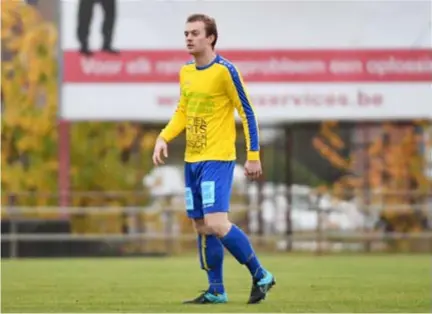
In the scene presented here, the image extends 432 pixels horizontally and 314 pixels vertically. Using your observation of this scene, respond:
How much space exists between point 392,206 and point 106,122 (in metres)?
4.65

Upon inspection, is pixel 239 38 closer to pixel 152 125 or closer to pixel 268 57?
pixel 268 57

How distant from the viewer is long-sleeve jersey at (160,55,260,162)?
340 inches

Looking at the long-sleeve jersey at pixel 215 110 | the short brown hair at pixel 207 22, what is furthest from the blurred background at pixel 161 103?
the short brown hair at pixel 207 22

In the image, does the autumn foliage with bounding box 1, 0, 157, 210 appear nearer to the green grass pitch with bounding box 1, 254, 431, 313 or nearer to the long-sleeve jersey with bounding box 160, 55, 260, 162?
the green grass pitch with bounding box 1, 254, 431, 313

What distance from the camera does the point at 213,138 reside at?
8.65m

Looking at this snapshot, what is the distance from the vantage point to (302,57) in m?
20.3

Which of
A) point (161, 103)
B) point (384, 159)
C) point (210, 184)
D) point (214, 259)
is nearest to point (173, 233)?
point (161, 103)

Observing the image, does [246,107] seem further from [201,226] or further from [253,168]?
[201,226]

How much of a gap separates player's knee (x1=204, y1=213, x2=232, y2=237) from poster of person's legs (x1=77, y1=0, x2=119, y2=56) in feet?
38.6

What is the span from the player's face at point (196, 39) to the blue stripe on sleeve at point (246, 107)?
0.57 ft

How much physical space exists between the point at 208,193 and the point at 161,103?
11.6 m

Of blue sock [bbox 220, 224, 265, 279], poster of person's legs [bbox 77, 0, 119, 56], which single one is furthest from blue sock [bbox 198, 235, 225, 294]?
poster of person's legs [bbox 77, 0, 119, 56]

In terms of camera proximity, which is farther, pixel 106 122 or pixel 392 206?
pixel 106 122

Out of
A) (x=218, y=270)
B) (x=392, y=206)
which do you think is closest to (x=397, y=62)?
(x=392, y=206)
